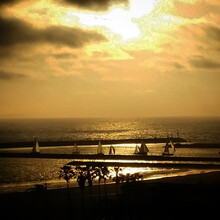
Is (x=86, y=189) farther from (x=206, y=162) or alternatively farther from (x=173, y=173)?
(x=206, y=162)

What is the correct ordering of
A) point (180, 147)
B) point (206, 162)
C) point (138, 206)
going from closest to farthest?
1. point (138, 206)
2. point (206, 162)
3. point (180, 147)

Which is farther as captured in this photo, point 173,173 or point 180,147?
point 180,147

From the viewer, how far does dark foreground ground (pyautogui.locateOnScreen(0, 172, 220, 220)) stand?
122 ft

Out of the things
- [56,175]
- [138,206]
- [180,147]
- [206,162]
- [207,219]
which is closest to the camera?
[207,219]

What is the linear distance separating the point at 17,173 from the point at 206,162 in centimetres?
3393

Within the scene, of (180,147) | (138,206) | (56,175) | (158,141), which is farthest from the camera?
(158,141)

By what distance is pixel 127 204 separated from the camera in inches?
1542

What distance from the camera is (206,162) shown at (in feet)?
237

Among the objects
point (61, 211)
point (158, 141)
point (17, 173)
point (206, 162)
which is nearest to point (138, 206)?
point (61, 211)

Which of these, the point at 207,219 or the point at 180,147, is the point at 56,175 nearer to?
the point at 207,219

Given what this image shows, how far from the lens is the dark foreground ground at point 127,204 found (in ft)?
122

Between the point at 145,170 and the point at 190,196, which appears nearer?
the point at 190,196

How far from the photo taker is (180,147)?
112 metres

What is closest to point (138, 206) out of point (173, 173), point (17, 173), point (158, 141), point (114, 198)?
point (114, 198)
